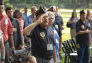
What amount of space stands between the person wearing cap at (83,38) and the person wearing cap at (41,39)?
13.5 ft

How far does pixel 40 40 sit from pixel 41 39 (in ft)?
0.09

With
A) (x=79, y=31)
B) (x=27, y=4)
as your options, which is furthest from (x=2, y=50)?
(x=27, y=4)

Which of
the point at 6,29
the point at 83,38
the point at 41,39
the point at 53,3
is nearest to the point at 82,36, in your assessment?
the point at 83,38

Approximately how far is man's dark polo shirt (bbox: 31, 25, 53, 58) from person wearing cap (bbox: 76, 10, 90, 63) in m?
4.17

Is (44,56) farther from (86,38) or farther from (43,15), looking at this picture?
(86,38)

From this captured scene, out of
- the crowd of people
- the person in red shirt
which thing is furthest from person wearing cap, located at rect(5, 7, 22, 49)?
the person in red shirt

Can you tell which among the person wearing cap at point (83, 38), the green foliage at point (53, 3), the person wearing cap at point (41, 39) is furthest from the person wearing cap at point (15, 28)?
the green foliage at point (53, 3)

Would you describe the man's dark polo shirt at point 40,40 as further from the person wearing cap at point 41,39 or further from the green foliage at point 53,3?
the green foliage at point 53,3

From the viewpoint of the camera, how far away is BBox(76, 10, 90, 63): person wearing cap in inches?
425

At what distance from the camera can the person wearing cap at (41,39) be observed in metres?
6.61

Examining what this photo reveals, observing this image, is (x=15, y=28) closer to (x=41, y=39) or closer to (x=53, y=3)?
(x=41, y=39)

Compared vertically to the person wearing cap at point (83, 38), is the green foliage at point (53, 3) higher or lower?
higher

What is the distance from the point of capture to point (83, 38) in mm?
10930

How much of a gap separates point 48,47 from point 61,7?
31.4ft
